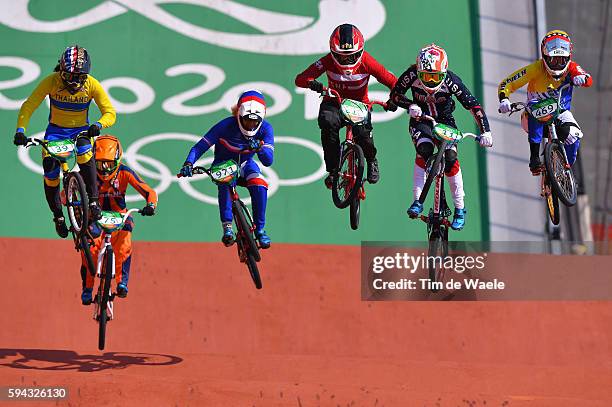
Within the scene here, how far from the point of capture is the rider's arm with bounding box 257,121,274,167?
23.0 meters

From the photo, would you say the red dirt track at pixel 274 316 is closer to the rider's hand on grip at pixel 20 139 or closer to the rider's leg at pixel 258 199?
the rider's hand on grip at pixel 20 139

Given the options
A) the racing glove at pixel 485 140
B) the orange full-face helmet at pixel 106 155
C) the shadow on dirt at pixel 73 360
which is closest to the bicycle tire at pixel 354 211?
the racing glove at pixel 485 140

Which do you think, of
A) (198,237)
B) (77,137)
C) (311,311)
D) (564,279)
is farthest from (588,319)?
(77,137)

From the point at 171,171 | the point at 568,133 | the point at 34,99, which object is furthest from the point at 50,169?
the point at 171,171

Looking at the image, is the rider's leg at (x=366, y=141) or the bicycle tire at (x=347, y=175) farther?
the rider's leg at (x=366, y=141)

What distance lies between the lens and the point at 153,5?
39.5 metres

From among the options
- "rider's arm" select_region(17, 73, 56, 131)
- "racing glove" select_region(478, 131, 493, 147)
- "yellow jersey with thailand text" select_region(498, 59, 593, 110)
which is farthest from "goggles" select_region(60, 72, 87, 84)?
"yellow jersey with thailand text" select_region(498, 59, 593, 110)

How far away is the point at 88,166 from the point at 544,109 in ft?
27.9

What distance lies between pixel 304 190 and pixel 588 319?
887cm

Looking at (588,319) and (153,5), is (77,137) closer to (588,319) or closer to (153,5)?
(153,5)

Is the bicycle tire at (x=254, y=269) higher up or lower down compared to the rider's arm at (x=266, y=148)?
lower down

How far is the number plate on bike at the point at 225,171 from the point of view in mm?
23281

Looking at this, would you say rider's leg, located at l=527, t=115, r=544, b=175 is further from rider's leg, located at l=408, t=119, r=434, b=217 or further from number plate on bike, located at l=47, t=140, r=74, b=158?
number plate on bike, located at l=47, t=140, r=74, b=158

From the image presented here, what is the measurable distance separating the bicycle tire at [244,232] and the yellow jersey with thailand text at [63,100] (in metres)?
2.99
